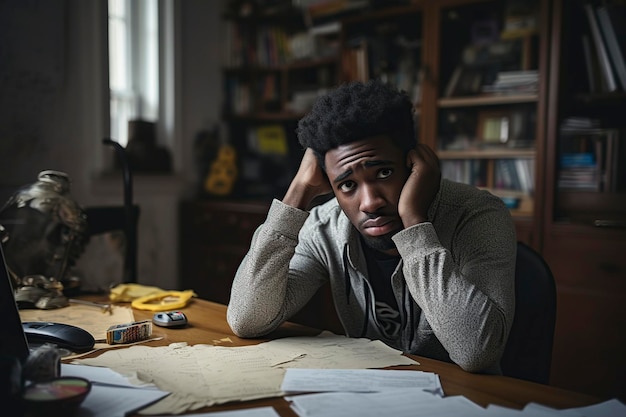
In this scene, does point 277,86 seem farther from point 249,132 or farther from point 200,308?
point 200,308

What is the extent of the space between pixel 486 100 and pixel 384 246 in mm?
1614

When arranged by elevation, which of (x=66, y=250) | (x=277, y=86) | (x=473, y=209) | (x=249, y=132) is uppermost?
(x=277, y=86)

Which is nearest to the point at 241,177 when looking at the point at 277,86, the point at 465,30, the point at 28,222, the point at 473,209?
the point at 277,86

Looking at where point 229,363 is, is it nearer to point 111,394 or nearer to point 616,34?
point 111,394

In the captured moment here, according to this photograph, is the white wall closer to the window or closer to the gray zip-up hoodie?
the window

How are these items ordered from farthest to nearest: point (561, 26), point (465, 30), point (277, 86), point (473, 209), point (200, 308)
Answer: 1. point (277, 86)
2. point (465, 30)
3. point (561, 26)
4. point (200, 308)
5. point (473, 209)

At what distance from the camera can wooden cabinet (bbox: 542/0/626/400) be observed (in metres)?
2.19

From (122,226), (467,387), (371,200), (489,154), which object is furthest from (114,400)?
(489,154)

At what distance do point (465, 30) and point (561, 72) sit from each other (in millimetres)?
542

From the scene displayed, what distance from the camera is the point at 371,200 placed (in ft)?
4.09

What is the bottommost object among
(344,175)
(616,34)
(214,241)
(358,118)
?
(214,241)

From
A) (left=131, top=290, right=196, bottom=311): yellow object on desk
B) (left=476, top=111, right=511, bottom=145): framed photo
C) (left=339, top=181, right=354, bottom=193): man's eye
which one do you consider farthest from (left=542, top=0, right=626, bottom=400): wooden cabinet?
(left=131, top=290, right=196, bottom=311): yellow object on desk

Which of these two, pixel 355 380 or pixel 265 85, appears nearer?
pixel 355 380

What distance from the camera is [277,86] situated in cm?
368
